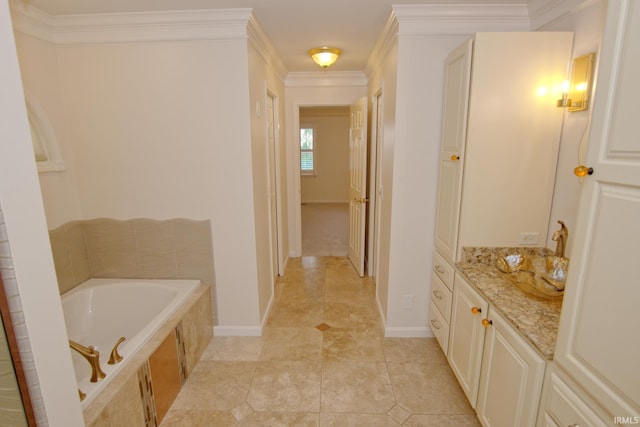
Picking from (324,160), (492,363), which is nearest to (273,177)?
(492,363)

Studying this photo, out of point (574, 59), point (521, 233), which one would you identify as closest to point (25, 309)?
point (521, 233)

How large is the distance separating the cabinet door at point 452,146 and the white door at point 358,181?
54.3 inches

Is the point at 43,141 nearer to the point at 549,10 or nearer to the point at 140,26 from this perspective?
the point at 140,26

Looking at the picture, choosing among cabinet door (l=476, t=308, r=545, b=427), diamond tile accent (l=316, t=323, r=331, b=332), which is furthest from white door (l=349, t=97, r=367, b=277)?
cabinet door (l=476, t=308, r=545, b=427)

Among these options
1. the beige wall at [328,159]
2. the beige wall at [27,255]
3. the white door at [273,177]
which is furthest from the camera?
the beige wall at [328,159]

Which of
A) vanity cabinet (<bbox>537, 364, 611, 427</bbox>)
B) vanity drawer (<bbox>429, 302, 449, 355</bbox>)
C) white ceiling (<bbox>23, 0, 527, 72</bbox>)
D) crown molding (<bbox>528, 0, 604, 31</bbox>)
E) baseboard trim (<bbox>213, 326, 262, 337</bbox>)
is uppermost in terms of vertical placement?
white ceiling (<bbox>23, 0, 527, 72</bbox>)

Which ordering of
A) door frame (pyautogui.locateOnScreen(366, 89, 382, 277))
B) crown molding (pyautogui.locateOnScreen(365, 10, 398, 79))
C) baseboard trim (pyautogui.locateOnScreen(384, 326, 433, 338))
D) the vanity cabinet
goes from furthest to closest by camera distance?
door frame (pyautogui.locateOnScreen(366, 89, 382, 277)) → baseboard trim (pyautogui.locateOnScreen(384, 326, 433, 338)) → crown molding (pyautogui.locateOnScreen(365, 10, 398, 79)) → the vanity cabinet

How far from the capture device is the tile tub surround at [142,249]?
101 inches

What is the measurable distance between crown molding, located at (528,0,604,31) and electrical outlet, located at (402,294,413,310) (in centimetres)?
206

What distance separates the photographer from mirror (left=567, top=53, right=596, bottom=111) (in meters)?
1.67

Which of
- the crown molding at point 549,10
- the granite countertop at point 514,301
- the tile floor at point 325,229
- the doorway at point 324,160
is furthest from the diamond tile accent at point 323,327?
the doorway at point 324,160

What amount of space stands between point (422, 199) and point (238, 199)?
140cm

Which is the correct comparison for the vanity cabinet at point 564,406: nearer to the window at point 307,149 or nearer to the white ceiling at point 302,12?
the white ceiling at point 302,12

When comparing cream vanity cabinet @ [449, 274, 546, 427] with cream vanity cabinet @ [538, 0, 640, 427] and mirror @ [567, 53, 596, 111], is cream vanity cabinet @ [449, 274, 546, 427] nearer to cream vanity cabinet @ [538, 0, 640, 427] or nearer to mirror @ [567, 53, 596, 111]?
cream vanity cabinet @ [538, 0, 640, 427]
